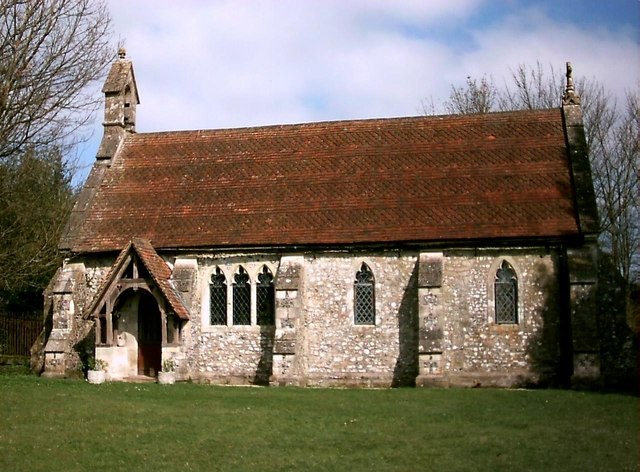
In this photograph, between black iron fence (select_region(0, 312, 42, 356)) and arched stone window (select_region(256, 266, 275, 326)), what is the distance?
13.5m

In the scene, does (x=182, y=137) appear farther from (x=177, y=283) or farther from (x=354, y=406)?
(x=354, y=406)

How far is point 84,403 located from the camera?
831 inches

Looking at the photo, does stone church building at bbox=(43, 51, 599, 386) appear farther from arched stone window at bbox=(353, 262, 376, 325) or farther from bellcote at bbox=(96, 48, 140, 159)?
bellcote at bbox=(96, 48, 140, 159)

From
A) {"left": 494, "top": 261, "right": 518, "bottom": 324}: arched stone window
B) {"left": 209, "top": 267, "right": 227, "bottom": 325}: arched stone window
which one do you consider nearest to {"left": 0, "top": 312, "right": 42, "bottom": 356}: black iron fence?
{"left": 209, "top": 267, "right": 227, "bottom": 325}: arched stone window

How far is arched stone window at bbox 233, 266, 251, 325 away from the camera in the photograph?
93.9ft

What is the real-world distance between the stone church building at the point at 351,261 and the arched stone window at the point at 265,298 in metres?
0.05

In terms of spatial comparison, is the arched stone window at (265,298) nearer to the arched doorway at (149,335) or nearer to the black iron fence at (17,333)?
the arched doorway at (149,335)

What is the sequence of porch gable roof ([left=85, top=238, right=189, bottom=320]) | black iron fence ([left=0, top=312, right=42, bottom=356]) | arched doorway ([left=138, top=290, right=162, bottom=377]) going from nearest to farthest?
porch gable roof ([left=85, top=238, right=189, bottom=320]), arched doorway ([left=138, top=290, right=162, bottom=377]), black iron fence ([left=0, top=312, right=42, bottom=356])

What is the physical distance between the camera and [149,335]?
29484 mm

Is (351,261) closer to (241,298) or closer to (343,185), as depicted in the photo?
(343,185)

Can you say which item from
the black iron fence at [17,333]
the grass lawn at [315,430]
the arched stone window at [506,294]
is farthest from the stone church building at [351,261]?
the black iron fence at [17,333]

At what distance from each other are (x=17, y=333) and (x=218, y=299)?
1278cm

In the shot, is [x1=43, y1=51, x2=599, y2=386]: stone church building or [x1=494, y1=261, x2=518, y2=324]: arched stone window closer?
[x1=43, y1=51, x2=599, y2=386]: stone church building

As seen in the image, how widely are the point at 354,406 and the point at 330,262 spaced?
304 inches
